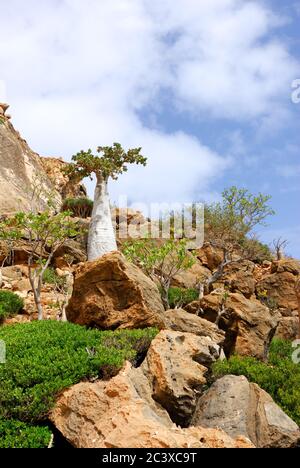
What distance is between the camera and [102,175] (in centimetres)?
2027

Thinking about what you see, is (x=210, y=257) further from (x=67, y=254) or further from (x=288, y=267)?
(x=67, y=254)

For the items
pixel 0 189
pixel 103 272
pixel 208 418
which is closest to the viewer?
pixel 208 418

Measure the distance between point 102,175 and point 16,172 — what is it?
448 inches

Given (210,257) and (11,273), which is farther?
(210,257)

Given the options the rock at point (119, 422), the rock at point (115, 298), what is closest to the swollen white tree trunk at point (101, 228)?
the rock at point (115, 298)

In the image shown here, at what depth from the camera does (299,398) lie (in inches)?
351

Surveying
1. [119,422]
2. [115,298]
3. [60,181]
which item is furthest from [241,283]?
[60,181]

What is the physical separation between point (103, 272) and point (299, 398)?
4.56 meters

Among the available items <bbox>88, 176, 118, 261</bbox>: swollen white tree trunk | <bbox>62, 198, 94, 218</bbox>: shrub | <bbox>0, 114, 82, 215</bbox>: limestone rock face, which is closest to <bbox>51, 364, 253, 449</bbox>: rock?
<bbox>88, 176, 118, 261</bbox>: swollen white tree trunk

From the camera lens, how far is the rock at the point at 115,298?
10.2m

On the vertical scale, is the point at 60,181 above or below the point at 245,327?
above

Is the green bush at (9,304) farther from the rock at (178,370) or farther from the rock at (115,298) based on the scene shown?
the rock at (178,370)
